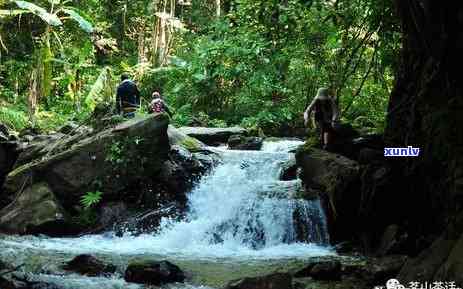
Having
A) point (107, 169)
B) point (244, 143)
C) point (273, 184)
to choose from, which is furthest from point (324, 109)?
point (244, 143)

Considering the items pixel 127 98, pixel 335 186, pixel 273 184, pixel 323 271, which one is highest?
pixel 127 98

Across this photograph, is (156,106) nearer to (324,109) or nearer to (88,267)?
(324,109)

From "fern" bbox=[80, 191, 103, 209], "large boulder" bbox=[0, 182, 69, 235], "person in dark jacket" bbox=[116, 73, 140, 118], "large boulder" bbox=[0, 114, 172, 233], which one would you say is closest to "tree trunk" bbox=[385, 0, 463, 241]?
"large boulder" bbox=[0, 114, 172, 233]

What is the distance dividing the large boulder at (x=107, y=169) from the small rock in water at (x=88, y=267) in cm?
429

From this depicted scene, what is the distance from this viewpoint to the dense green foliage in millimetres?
18000

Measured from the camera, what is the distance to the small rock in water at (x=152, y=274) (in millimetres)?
7258

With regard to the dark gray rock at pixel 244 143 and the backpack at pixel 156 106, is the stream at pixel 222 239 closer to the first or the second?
the dark gray rock at pixel 244 143

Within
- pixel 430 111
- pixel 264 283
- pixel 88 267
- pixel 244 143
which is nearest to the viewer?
pixel 264 283

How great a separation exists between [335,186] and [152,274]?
4447 millimetres

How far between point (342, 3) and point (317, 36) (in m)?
6.71

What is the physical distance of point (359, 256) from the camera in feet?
31.0

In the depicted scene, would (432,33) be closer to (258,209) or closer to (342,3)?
(342,3)

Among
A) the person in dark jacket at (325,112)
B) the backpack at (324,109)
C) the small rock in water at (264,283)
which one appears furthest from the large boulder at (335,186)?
the small rock in water at (264,283)

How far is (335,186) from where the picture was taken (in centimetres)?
1058
